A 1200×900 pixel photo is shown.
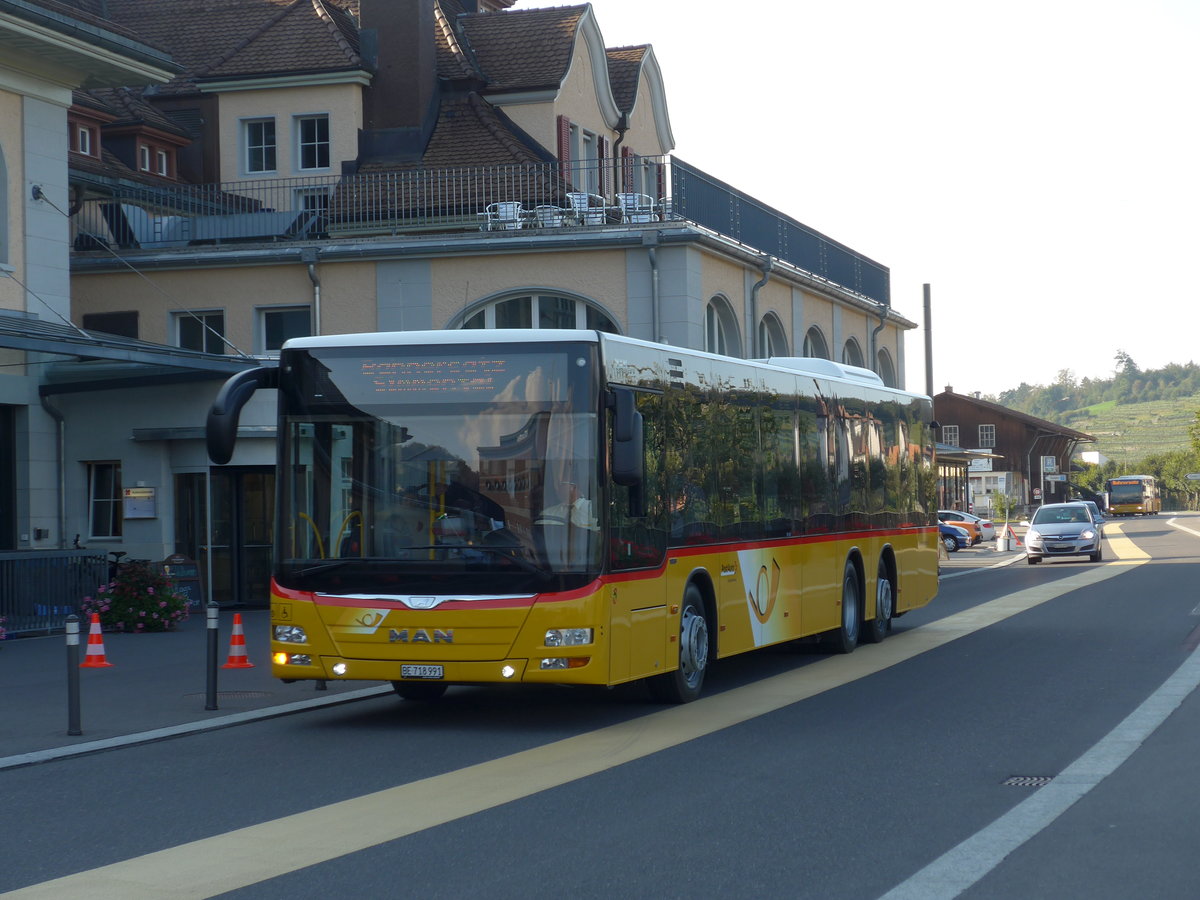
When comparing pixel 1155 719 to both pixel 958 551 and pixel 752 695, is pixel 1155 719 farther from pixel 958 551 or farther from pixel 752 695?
pixel 958 551

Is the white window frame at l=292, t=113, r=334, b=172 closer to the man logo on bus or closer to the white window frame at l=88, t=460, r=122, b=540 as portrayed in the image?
the white window frame at l=88, t=460, r=122, b=540

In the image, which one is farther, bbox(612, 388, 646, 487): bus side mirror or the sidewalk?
the sidewalk

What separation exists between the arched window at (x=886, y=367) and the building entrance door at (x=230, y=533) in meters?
Answer: 18.5

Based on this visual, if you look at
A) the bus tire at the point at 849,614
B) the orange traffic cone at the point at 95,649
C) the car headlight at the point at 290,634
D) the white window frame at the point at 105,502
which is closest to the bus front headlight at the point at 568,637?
the car headlight at the point at 290,634

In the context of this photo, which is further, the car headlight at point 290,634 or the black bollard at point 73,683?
the car headlight at point 290,634

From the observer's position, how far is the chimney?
30.2 metres

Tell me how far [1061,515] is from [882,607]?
25328 millimetres

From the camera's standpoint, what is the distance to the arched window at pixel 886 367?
39219mm

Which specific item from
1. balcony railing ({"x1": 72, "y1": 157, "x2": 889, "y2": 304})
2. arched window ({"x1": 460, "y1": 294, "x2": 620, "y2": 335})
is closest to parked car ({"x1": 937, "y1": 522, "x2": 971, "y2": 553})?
balcony railing ({"x1": 72, "y1": 157, "x2": 889, "y2": 304})

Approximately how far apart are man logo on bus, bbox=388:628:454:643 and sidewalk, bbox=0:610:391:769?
1.65 metres

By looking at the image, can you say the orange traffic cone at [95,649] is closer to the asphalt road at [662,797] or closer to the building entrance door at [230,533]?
the asphalt road at [662,797]

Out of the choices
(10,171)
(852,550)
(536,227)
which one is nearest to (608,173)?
(536,227)

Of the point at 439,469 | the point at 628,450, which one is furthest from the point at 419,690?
the point at 628,450

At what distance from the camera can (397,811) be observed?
8.27 meters
